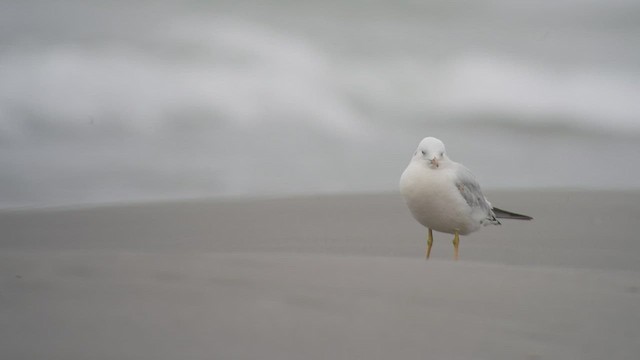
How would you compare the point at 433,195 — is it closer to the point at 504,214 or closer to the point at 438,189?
the point at 438,189

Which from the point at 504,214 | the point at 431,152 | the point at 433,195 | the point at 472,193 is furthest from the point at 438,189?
the point at 504,214

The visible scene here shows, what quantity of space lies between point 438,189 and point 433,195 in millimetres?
55

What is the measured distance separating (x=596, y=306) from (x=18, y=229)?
541 cm

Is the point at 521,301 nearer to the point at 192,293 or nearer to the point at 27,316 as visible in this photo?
the point at 192,293

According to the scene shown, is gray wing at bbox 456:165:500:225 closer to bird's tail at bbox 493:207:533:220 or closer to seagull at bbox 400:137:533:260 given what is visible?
seagull at bbox 400:137:533:260

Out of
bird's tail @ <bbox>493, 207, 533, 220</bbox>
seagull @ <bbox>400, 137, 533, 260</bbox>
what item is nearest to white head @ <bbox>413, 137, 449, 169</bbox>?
seagull @ <bbox>400, 137, 533, 260</bbox>

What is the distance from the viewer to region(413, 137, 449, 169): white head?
493cm

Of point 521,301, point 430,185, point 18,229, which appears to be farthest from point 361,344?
point 18,229

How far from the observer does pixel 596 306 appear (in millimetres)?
2865

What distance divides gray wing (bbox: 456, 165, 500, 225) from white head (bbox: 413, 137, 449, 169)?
0.21m

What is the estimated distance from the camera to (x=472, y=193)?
5.24m

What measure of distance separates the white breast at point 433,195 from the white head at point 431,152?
42 millimetres

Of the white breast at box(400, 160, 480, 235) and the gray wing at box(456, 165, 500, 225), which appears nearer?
the white breast at box(400, 160, 480, 235)

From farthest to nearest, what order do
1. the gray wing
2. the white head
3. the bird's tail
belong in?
1. the bird's tail
2. the gray wing
3. the white head
